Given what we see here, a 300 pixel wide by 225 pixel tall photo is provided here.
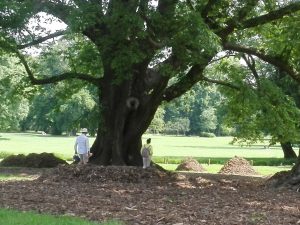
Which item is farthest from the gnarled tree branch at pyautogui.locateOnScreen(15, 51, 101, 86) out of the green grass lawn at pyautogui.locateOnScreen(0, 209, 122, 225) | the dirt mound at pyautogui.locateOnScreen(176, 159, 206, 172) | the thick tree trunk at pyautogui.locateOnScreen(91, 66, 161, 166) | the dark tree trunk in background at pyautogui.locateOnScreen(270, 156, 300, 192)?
the green grass lawn at pyautogui.locateOnScreen(0, 209, 122, 225)

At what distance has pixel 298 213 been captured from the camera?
35.1 ft

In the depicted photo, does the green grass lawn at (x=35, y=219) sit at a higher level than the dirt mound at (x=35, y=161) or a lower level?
lower

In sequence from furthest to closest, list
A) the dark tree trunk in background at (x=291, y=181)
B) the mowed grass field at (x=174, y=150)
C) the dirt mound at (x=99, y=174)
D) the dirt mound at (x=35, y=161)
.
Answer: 1. the mowed grass field at (x=174, y=150)
2. the dirt mound at (x=35, y=161)
3. the dirt mound at (x=99, y=174)
4. the dark tree trunk in background at (x=291, y=181)

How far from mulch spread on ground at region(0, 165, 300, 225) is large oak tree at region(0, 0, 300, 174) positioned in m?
3.84

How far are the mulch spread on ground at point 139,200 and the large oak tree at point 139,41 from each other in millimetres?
3843

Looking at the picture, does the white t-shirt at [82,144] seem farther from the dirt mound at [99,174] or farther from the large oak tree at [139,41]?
the dirt mound at [99,174]

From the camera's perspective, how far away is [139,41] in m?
17.8

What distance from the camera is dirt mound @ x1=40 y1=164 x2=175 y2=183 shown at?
17.0 metres

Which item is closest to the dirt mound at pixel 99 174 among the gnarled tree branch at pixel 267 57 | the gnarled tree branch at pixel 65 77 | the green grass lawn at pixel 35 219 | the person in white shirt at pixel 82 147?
the person in white shirt at pixel 82 147

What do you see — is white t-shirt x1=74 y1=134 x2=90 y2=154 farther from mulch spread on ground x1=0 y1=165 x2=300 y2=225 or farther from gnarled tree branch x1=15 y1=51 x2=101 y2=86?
gnarled tree branch x1=15 y1=51 x2=101 y2=86

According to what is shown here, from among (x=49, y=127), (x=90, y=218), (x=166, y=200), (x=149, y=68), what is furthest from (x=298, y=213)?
(x=49, y=127)

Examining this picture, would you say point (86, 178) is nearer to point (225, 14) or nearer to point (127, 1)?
point (127, 1)

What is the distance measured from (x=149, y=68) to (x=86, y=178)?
7.14 m

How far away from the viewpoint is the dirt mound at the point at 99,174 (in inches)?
671
